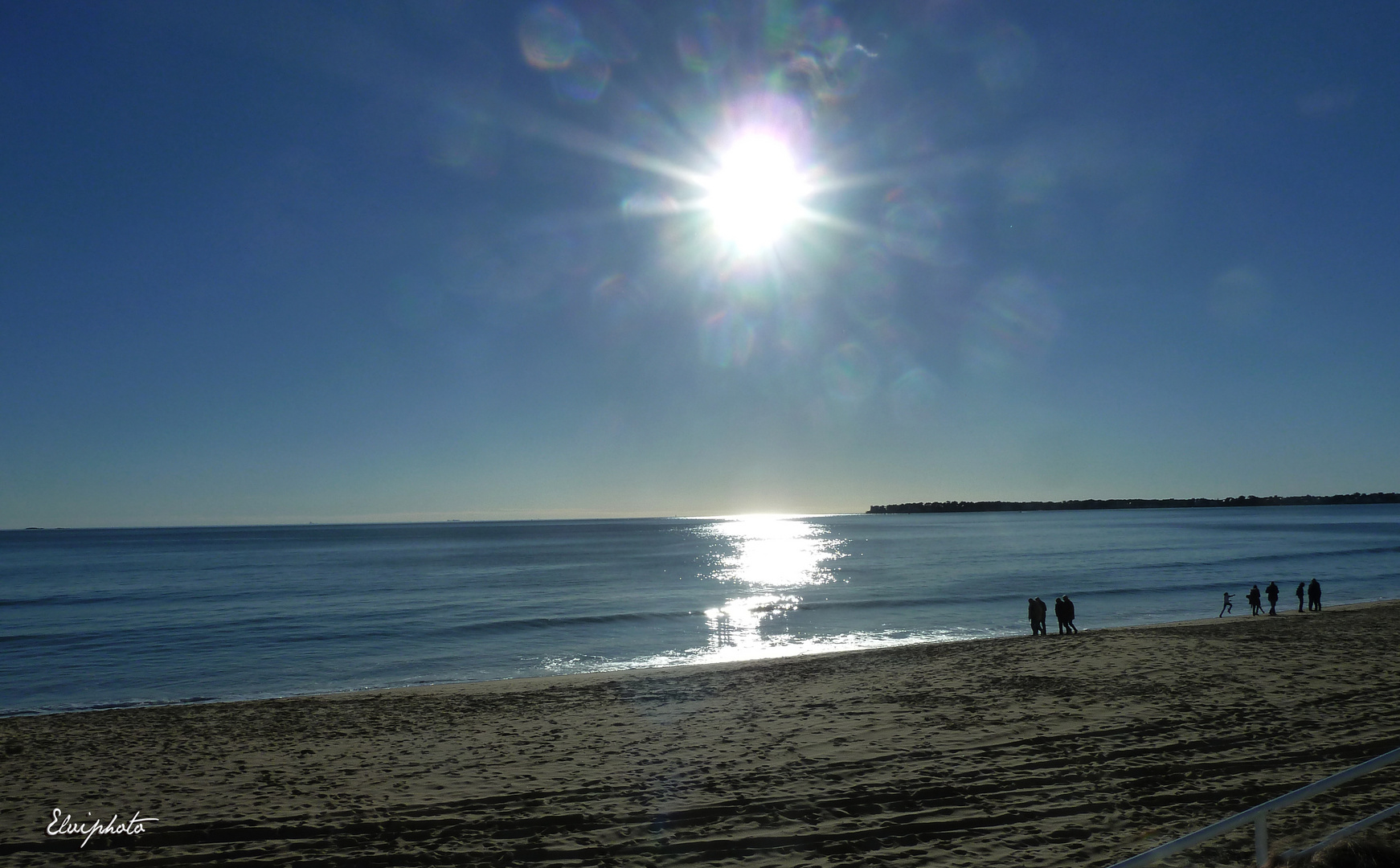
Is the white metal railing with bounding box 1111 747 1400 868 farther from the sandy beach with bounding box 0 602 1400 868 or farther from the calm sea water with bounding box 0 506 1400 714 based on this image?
the calm sea water with bounding box 0 506 1400 714

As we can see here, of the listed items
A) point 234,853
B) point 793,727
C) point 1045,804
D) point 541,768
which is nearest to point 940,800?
point 1045,804

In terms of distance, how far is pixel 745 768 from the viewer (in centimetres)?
1043

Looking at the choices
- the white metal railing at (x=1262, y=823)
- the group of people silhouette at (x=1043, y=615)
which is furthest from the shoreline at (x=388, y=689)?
the white metal railing at (x=1262, y=823)

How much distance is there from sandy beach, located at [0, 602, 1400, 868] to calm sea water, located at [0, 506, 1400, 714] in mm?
6620

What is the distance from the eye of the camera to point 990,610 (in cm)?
3381

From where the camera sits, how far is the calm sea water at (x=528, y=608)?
23594 mm

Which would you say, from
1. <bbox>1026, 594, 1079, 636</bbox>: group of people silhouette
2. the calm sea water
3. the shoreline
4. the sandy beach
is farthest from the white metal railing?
<bbox>1026, 594, 1079, 636</bbox>: group of people silhouette

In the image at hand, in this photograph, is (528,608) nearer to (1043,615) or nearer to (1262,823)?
(1043,615)

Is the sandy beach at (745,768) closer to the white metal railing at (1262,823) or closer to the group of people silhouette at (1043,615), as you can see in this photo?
the white metal railing at (1262,823)

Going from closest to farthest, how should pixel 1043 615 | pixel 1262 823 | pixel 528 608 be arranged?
1. pixel 1262 823
2. pixel 1043 615
3. pixel 528 608

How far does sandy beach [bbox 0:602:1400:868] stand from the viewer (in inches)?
309

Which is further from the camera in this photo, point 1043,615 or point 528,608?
point 528,608

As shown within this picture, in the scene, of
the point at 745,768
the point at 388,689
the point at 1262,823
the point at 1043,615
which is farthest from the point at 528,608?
the point at 1262,823

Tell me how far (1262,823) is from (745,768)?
24.6 ft
